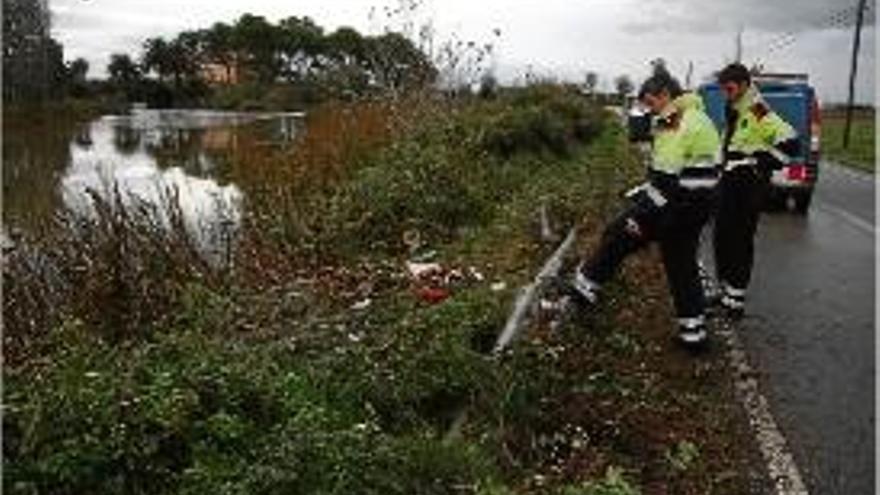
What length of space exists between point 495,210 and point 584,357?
28.3 ft

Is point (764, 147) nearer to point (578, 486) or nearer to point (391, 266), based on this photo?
point (391, 266)

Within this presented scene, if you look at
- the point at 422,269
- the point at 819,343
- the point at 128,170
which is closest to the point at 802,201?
the point at 422,269

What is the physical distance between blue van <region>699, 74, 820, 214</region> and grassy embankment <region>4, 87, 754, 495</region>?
23.8 ft

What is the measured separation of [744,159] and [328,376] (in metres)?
5.30

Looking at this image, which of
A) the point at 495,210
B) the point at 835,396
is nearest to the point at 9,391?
the point at 835,396

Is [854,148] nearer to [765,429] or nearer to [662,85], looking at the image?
[662,85]

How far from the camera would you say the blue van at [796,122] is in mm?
21234

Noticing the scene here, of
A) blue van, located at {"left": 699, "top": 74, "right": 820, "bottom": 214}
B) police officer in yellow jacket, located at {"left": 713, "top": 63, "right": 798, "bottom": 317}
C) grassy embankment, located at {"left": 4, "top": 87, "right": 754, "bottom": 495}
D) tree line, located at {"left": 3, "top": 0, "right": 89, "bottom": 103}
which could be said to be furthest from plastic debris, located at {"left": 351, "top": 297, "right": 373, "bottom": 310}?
tree line, located at {"left": 3, "top": 0, "right": 89, "bottom": 103}

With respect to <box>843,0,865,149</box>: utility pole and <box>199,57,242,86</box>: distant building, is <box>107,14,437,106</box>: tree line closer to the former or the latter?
<box>199,57,242,86</box>: distant building

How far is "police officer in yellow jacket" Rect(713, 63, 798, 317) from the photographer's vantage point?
456 inches

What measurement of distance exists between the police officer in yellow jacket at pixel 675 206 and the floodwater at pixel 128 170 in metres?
3.84

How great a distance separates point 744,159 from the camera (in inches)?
464

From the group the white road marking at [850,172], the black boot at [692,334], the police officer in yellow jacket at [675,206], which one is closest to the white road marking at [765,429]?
the black boot at [692,334]

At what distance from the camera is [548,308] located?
969 centimetres
